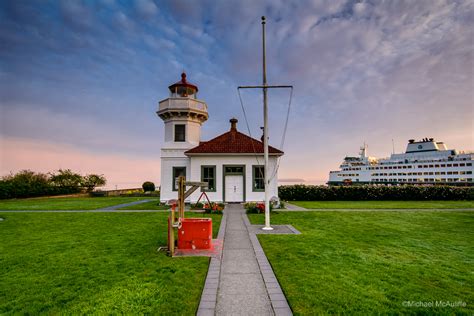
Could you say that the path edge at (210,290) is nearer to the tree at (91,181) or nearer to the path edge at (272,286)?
the path edge at (272,286)

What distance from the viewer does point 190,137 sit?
60.5 ft

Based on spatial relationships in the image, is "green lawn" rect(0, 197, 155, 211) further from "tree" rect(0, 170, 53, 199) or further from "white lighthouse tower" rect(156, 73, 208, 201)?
"white lighthouse tower" rect(156, 73, 208, 201)

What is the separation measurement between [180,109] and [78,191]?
75.8 ft

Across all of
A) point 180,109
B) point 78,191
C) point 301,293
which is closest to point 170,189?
point 180,109

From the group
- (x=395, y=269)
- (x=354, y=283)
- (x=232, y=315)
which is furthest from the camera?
(x=395, y=269)

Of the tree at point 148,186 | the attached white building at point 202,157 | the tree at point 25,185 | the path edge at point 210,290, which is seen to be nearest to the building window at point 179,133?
the attached white building at point 202,157

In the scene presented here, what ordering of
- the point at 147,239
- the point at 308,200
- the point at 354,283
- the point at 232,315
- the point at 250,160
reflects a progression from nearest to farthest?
the point at 232,315
the point at 354,283
the point at 147,239
the point at 250,160
the point at 308,200

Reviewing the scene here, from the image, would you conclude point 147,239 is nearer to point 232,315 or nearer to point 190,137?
point 232,315

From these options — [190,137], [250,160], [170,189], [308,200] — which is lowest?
[308,200]

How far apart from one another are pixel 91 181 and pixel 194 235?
32629 millimetres

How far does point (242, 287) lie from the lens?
4.23 m

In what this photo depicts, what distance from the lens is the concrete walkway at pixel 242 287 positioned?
3.49 meters

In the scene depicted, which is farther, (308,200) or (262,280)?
(308,200)

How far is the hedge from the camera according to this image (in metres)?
22.4
